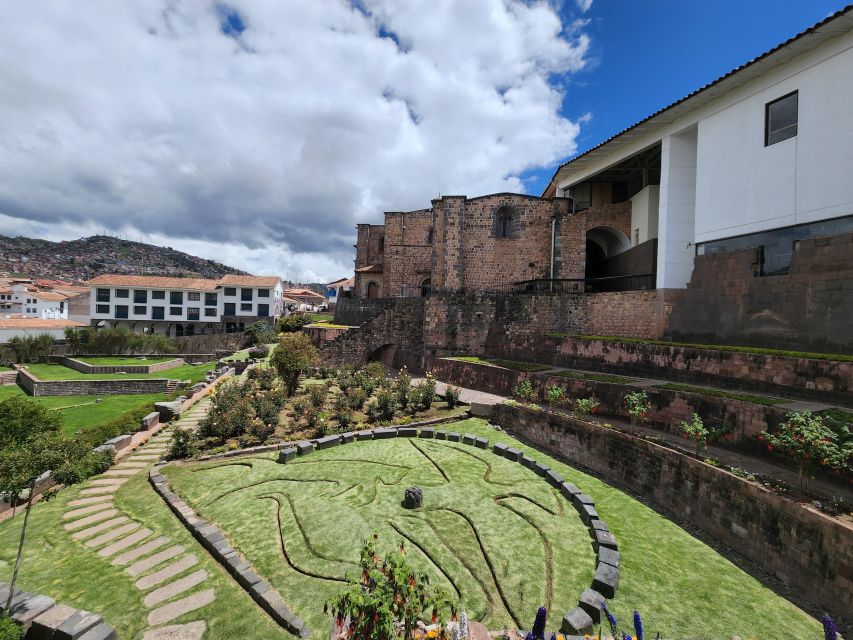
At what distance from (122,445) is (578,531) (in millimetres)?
12262

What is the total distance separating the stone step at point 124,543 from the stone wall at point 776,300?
16.2 metres

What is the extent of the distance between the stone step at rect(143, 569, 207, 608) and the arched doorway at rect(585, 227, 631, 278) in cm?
2346

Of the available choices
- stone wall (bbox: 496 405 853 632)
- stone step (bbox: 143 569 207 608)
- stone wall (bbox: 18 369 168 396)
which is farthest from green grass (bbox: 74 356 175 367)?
stone wall (bbox: 496 405 853 632)

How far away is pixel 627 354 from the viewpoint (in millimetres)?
13898

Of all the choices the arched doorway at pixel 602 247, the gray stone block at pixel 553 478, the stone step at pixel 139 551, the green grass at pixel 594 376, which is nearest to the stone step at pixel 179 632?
the stone step at pixel 139 551

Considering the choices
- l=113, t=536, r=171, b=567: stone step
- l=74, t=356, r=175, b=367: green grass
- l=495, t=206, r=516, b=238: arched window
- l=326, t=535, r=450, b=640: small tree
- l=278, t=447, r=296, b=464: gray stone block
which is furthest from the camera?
l=74, t=356, r=175, b=367: green grass

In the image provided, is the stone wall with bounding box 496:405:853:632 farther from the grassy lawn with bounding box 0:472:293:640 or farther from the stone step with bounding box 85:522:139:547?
the stone step with bounding box 85:522:139:547

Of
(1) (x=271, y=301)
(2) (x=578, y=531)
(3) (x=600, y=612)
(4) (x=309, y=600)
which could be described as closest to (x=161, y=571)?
(4) (x=309, y=600)

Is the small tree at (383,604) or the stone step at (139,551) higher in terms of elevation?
the small tree at (383,604)

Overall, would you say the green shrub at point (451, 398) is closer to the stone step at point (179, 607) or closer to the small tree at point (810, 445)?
the small tree at point (810, 445)

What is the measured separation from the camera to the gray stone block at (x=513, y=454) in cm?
1010

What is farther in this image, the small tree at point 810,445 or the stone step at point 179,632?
the small tree at point 810,445

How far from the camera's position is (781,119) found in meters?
12.0

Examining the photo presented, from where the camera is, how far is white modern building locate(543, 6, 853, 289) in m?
10.6
